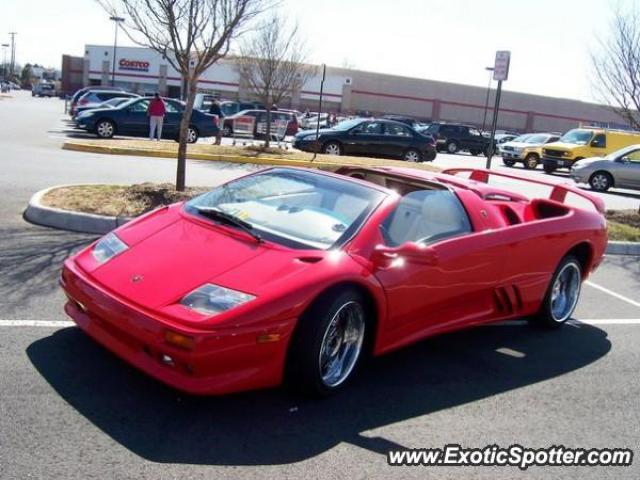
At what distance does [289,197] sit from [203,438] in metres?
1.95

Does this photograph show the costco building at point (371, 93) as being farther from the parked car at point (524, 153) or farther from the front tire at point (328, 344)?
the front tire at point (328, 344)

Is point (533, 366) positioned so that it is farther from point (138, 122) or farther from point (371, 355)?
point (138, 122)

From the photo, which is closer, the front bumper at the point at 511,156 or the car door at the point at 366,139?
the car door at the point at 366,139

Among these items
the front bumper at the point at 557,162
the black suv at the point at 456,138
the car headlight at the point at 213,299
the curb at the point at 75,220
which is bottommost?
the curb at the point at 75,220

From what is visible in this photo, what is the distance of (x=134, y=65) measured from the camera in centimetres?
6831

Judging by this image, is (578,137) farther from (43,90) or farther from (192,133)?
(43,90)

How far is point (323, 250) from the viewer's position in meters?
4.18

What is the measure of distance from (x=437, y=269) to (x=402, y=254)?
0.48 metres

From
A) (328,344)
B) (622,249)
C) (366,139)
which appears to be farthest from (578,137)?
(328,344)

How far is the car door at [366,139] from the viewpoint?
22703 mm

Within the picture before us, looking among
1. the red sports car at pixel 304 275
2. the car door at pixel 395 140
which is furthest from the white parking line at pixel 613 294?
the car door at pixel 395 140

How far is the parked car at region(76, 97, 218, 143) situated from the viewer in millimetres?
21266

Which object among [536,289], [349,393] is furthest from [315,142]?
[349,393]

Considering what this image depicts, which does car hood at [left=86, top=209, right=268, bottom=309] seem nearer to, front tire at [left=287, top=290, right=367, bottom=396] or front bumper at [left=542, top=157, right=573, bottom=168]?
front tire at [left=287, top=290, right=367, bottom=396]
